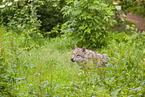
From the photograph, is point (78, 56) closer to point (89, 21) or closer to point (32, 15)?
point (89, 21)

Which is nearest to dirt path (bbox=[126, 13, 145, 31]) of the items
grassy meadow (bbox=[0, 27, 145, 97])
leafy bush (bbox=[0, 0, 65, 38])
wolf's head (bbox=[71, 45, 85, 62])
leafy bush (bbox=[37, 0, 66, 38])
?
grassy meadow (bbox=[0, 27, 145, 97])

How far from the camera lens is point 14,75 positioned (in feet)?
12.0

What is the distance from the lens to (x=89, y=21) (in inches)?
214

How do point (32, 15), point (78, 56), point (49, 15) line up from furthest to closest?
point (49, 15)
point (32, 15)
point (78, 56)

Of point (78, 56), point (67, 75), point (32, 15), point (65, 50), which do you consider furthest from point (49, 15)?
point (67, 75)

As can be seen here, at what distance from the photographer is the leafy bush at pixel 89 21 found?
5.37 m

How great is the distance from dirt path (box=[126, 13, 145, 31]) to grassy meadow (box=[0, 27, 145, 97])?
6.39ft

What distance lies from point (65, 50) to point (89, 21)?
3.58 feet

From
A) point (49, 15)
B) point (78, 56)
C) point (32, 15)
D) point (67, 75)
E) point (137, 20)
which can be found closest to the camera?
point (67, 75)

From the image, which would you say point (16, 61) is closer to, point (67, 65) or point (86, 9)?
point (67, 65)

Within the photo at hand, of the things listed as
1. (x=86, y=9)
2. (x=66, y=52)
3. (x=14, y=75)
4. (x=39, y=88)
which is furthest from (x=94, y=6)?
(x=39, y=88)

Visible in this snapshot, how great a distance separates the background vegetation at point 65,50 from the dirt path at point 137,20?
196 millimetres

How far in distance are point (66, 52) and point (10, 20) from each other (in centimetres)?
254

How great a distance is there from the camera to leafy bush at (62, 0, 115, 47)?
537 cm
